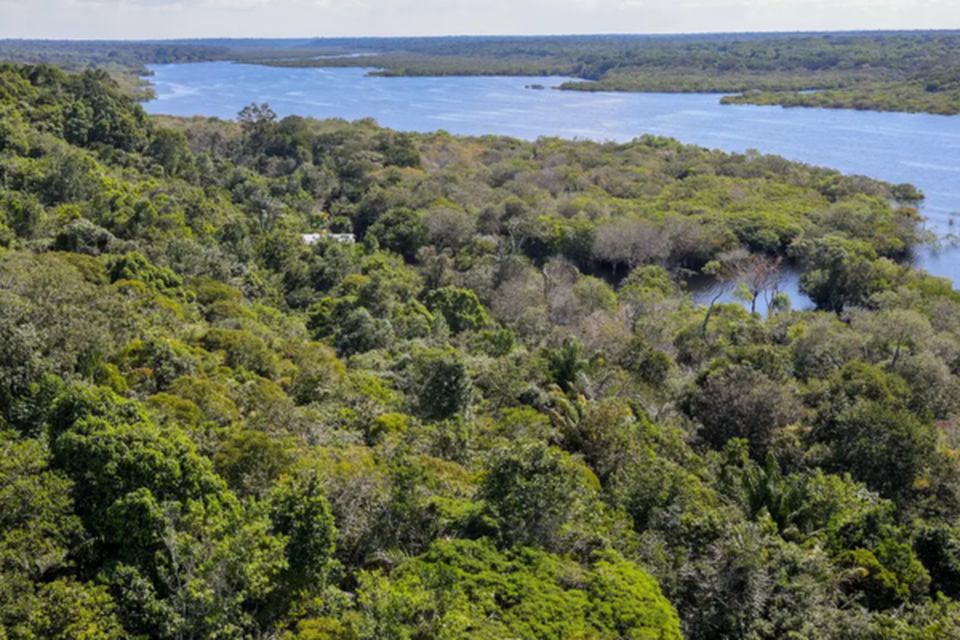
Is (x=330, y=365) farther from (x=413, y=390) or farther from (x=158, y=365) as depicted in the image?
(x=158, y=365)

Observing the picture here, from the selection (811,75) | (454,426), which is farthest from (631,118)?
(454,426)

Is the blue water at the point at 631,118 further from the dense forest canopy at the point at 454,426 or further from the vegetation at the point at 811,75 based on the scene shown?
the dense forest canopy at the point at 454,426

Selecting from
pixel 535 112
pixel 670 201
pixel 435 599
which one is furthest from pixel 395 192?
pixel 535 112

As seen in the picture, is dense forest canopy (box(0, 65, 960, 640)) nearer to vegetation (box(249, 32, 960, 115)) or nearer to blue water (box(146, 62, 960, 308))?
blue water (box(146, 62, 960, 308))

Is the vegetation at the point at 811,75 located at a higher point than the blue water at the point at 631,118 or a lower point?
higher

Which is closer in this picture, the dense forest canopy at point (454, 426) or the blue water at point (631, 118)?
the dense forest canopy at point (454, 426)

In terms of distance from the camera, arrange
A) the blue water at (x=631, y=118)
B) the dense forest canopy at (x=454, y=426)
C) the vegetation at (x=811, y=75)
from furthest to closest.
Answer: the vegetation at (x=811, y=75)
the blue water at (x=631, y=118)
the dense forest canopy at (x=454, y=426)

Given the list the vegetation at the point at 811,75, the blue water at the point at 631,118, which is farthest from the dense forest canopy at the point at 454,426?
the vegetation at the point at 811,75

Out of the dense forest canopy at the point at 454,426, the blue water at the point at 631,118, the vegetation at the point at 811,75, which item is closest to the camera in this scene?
the dense forest canopy at the point at 454,426

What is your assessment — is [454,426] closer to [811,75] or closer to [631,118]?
[631,118]
